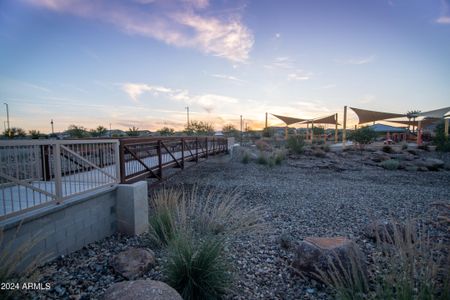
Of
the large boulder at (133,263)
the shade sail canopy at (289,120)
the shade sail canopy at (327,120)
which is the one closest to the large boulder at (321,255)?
the large boulder at (133,263)

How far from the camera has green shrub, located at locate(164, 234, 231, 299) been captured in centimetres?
230

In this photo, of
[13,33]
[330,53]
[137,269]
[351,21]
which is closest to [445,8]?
[351,21]

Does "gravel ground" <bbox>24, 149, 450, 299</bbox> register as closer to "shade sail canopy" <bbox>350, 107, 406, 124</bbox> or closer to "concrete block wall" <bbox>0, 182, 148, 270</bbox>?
"concrete block wall" <bbox>0, 182, 148, 270</bbox>

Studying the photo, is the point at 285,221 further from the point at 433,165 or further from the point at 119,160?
the point at 433,165

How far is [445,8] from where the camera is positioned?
7.48 m

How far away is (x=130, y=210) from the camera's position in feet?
13.1

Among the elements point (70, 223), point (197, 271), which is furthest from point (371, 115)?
point (70, 223)

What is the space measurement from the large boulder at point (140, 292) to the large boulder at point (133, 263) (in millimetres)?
1053

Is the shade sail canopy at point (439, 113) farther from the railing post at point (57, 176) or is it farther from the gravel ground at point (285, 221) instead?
the railing post at point (57, 176)

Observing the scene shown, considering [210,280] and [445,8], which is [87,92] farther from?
[445,8]

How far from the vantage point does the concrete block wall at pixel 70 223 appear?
2467 mm

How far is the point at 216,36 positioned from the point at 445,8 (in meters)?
8.60

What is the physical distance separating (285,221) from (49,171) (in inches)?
198

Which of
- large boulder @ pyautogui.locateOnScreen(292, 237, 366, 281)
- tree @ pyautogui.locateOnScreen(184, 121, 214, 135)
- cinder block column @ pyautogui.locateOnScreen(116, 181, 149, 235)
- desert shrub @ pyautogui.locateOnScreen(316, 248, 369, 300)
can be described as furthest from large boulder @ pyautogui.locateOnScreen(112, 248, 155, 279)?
tree @ pyautogui.locateOnScreen(184, 121, 214, 135)
